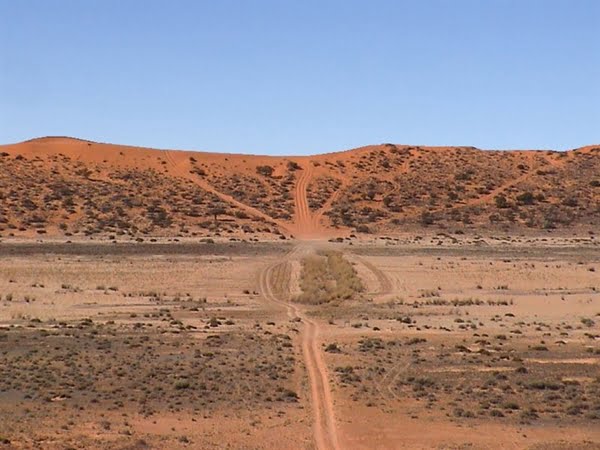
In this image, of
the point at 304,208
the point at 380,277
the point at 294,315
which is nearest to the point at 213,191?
the point at 304,208

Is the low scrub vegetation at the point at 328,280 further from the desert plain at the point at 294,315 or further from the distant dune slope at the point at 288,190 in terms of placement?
the distant dune slope at the point at 288,190

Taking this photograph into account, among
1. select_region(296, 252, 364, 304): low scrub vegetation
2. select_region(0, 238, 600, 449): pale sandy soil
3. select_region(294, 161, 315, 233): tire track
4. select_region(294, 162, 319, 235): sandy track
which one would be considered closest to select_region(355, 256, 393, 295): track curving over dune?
select_region(0, 238, 600, 449): pale sandy soil

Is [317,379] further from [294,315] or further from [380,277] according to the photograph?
[380,277]

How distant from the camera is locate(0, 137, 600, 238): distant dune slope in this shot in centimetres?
8419

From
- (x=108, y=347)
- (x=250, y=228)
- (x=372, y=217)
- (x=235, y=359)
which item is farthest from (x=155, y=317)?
(x=372, y=217)

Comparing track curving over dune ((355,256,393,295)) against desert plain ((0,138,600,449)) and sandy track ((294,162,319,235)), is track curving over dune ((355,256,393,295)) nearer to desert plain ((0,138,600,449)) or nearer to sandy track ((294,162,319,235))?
desert plain ((0,138,600,449))

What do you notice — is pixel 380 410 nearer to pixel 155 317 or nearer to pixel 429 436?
pixel 429 436

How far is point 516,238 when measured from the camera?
264 feet

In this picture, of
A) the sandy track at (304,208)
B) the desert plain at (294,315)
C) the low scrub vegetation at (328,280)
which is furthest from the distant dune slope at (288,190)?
the low scrub vegetation at (328,280)

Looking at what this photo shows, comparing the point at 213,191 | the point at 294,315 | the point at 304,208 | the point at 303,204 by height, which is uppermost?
the point at 213,191

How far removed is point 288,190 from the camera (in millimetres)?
100875

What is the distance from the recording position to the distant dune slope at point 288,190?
84.2 m

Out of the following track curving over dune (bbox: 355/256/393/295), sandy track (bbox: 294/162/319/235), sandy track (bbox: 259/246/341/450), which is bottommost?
sandy track (bbox: 259/246/341/450)

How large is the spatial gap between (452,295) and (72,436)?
28698mm
